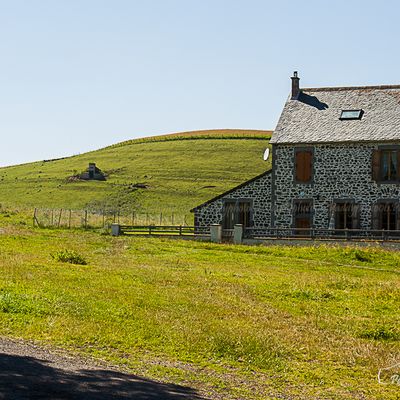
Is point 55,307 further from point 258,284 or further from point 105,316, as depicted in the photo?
point 258,284

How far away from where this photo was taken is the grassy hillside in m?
70.2

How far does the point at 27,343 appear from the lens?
11.5 m

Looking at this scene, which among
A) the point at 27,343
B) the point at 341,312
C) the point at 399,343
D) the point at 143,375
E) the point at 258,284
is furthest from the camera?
the point at 258,284

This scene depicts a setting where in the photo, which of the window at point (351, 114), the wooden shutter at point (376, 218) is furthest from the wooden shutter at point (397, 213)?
the window at point (351, 114)

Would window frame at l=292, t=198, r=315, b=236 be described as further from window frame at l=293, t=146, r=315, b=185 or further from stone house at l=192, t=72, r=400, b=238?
Result: window frame at l=293, t=146, r=315, b=185

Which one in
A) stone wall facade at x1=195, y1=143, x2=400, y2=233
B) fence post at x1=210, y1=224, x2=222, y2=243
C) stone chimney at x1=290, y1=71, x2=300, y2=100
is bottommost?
fence post at x1=210, y1=224, x2=222, y2=243

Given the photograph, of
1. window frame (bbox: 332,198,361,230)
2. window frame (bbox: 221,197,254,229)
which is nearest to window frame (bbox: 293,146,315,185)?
window frame (bbox: 332,198,361,230)

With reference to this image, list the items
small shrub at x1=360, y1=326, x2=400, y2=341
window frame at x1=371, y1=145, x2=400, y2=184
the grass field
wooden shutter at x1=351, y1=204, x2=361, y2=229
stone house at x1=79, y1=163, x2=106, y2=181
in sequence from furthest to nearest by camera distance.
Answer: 1. stone house at x1=79, y1=163, x2=106, y2=181
2. wooden shutter at x1=351, y1=204, x2=361, y2=229
3. window frame at x1=371, y1=145, x2=400, y2=184
4. small shrub at x1=360, y1=326, x2=400, y2=341
5. the grass field

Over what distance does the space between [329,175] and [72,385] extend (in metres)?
32.3

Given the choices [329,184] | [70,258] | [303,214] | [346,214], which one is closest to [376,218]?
[346,214]

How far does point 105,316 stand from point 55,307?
1120 millimetres

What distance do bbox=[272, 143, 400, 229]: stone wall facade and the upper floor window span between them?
27cm

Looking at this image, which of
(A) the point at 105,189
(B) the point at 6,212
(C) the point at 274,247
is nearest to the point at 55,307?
(C) the point at 274,247

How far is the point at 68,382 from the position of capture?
354 inches
